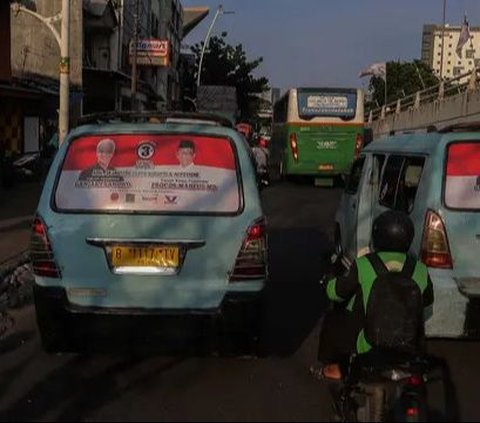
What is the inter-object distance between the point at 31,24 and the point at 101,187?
1060 inches

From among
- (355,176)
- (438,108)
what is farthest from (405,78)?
(355,176)

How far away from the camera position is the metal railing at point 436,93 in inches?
1018

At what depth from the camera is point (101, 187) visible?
561 centimetres

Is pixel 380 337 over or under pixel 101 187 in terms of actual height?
under

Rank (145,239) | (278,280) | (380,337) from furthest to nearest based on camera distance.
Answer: (278,280)
(145,239)
(380,337)

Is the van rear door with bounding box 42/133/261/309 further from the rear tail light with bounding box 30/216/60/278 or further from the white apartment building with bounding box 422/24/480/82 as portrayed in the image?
the white apartment building with bounding box 422/24/480/82

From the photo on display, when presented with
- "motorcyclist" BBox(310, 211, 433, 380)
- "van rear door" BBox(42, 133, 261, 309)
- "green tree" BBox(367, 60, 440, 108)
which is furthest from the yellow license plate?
"green tree" BBox(367, 60, 440, 108)

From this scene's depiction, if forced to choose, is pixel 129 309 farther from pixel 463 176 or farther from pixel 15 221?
pixel 15 221

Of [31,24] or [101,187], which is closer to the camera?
[101,187]

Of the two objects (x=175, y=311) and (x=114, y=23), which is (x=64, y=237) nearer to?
(x=175, y=311)

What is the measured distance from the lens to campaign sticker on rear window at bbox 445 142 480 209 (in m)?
6.02

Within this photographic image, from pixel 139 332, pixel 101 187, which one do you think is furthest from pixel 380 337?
pixel 101 187

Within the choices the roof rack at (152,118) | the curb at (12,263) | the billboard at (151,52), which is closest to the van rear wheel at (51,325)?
the roof rack at (152,118)

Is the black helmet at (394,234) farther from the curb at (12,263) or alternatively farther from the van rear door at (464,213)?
the curb at (12,263)
